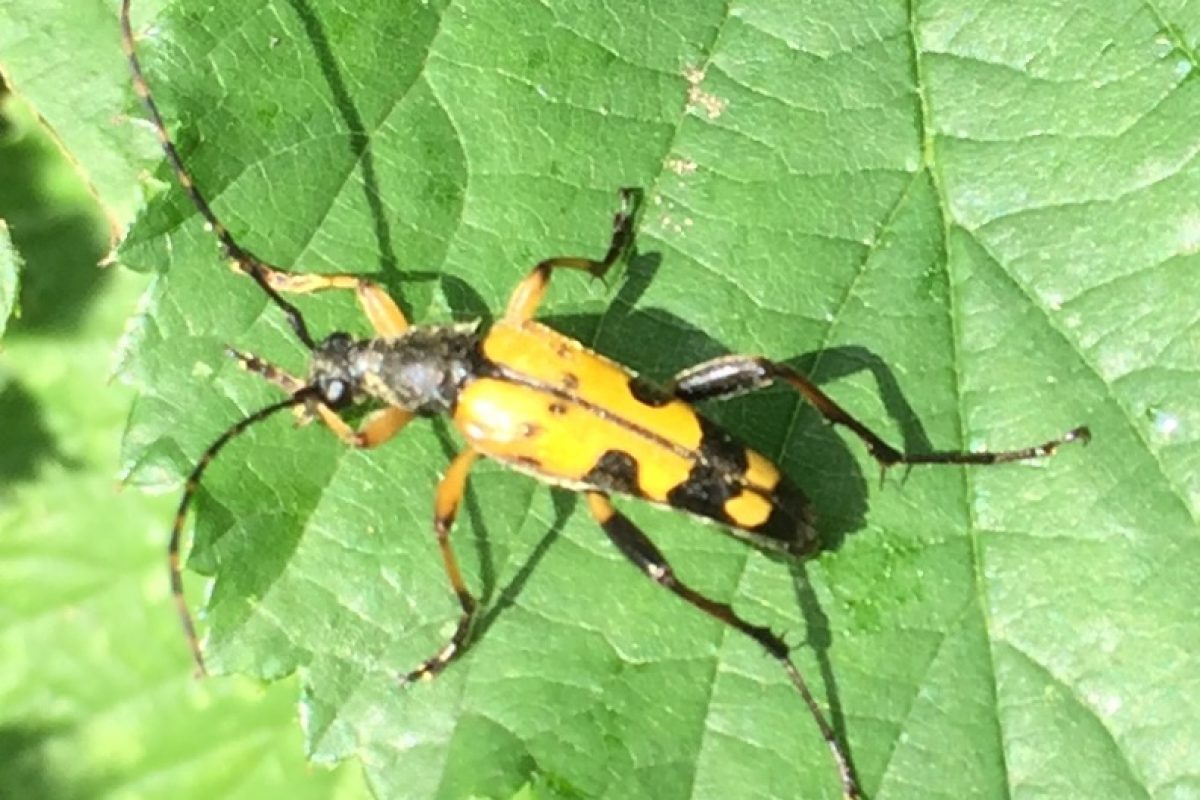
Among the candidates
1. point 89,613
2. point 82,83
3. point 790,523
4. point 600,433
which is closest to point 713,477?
point 790,523

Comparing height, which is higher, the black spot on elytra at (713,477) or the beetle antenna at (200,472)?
the black spot on elytra at (713,477)

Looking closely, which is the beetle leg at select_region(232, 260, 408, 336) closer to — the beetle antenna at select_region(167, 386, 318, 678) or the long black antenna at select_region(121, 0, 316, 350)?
the long black antenna at select_region(121, 0, 316, 350)

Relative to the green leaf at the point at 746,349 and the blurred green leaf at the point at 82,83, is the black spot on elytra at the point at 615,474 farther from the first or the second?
the blurred green leaf at the point at 82,83

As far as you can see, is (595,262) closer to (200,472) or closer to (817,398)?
(817,398)

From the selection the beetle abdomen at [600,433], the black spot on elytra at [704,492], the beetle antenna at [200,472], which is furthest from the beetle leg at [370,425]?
the black spot on elytra at [704,492]

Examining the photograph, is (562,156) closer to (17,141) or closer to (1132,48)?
(1132,48)

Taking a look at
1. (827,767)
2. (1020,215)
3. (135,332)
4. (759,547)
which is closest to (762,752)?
(827,767)
